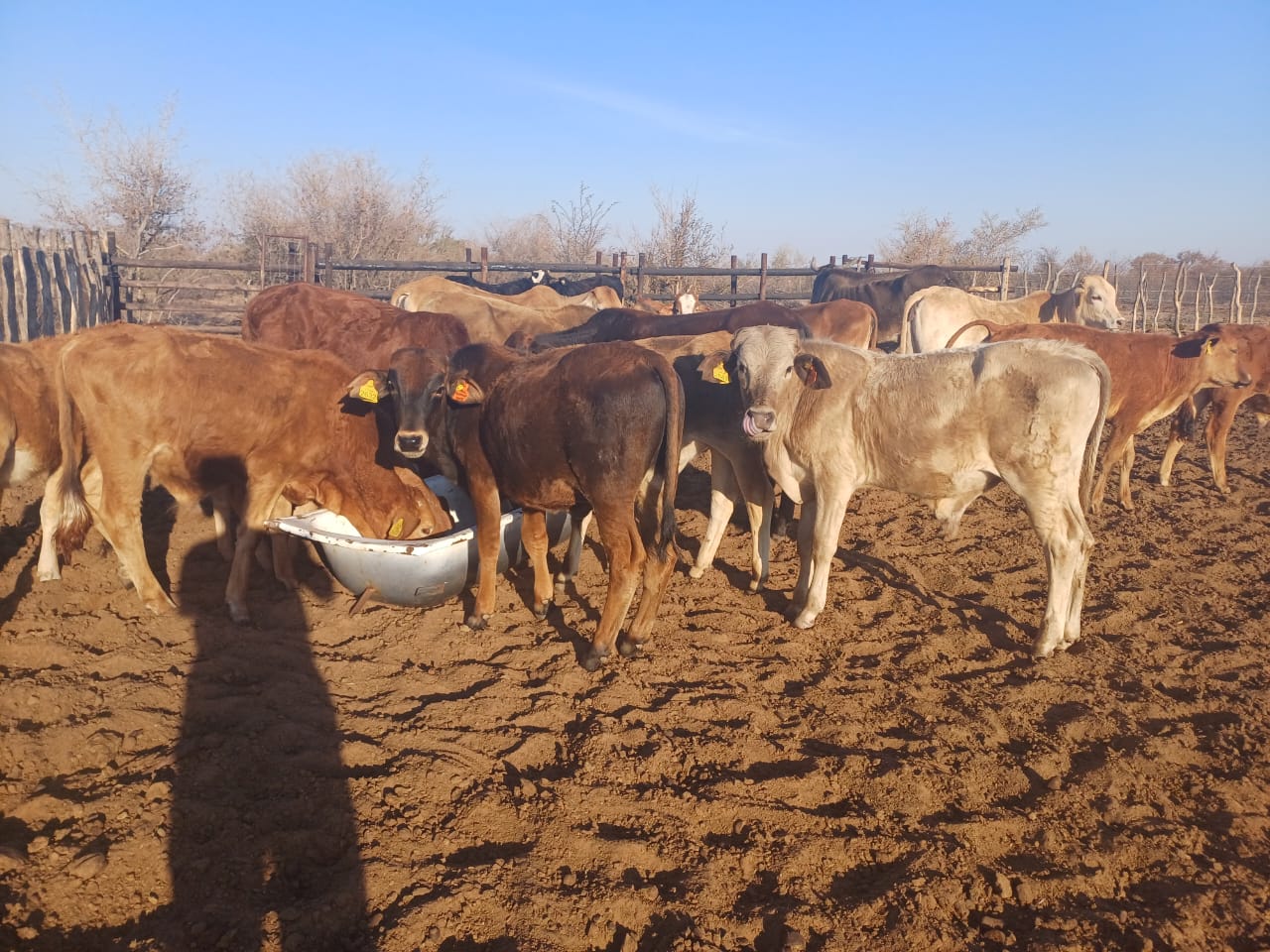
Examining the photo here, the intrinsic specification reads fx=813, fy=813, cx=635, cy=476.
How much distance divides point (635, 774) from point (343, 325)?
6574 millimetres

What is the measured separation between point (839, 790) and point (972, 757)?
752 millimetres

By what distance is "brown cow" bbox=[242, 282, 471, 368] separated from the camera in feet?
27.9

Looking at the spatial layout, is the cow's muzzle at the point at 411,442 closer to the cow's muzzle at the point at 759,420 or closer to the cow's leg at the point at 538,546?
the cow's leg at the point at 538,546

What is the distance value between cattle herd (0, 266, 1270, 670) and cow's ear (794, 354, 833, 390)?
15mm

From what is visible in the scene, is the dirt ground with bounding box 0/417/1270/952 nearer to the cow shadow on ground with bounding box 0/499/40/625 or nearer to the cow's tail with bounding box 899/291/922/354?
the cow shadow on ground with bounding box 0/499/40/625

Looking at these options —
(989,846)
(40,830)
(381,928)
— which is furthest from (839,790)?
(40,830)

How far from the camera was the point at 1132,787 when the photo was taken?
12.1 feet

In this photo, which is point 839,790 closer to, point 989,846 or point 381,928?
point 989,846

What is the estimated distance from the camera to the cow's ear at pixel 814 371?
5.61m

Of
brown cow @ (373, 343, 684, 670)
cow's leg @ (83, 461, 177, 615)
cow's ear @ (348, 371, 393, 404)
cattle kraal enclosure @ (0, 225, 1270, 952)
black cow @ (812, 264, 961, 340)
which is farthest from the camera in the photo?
black cow @ (812, 264, 961, 340)

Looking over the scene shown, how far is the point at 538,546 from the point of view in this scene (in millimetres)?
5660

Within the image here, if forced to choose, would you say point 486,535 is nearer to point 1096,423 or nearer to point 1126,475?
point 1096,423


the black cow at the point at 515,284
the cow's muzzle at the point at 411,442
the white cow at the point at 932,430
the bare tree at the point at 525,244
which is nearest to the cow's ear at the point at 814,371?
the white cow at the point at 932,430

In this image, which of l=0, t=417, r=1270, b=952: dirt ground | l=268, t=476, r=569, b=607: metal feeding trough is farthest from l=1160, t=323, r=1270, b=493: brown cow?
l=268, t=476, r=569, b=607: metal feeding trough
